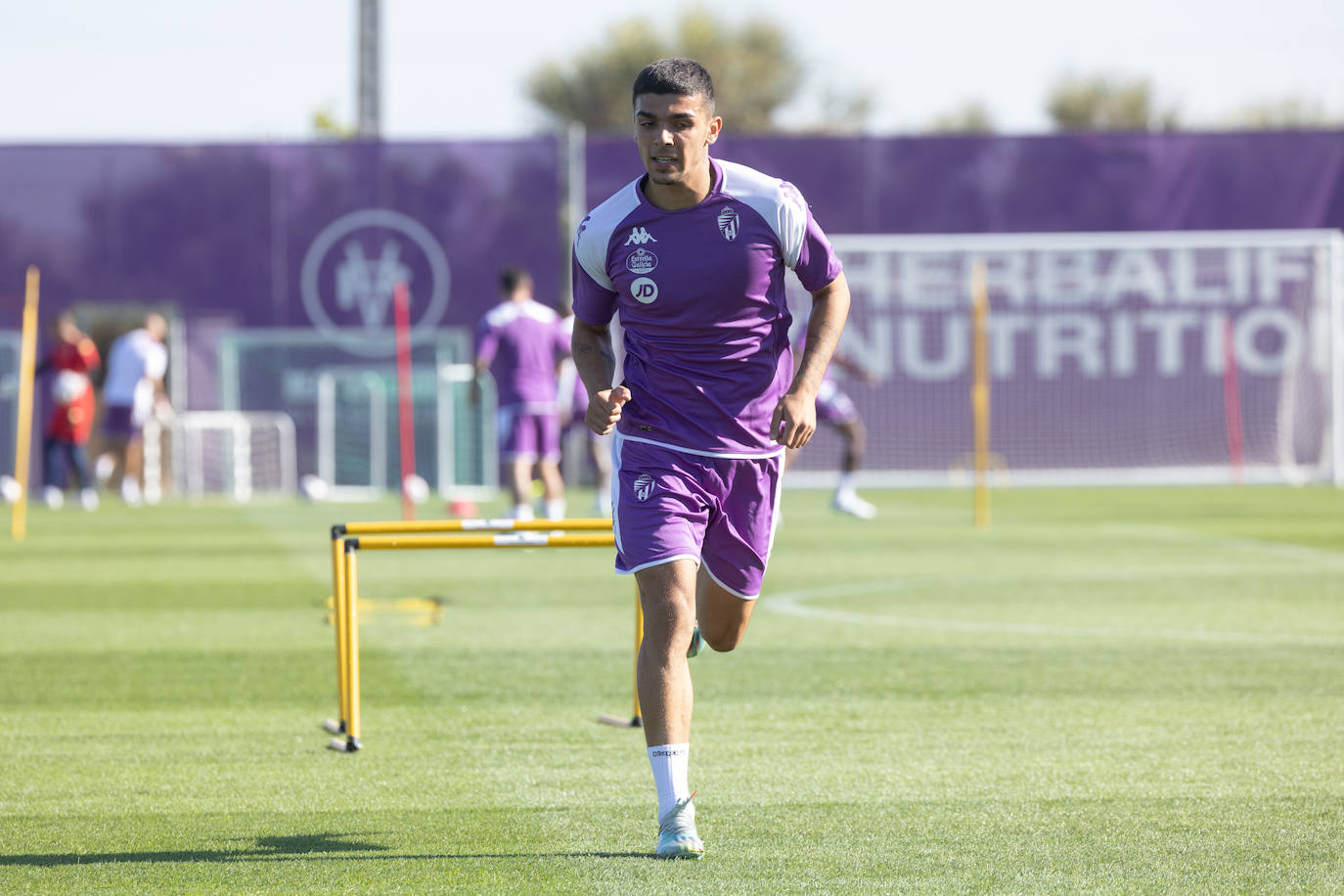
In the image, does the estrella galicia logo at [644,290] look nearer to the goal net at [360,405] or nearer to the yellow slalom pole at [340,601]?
the yellow slalom pole at [340,601]

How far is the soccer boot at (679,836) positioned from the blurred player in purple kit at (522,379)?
10214mm

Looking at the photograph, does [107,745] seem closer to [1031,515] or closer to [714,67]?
[1031,515]

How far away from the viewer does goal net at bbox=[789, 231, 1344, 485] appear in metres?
28.4

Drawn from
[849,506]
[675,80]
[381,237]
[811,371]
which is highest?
[675,80]

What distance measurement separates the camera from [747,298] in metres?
5.38

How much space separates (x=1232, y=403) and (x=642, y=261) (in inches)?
970

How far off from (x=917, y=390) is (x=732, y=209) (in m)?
23.3

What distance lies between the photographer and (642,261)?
5352 millimetres

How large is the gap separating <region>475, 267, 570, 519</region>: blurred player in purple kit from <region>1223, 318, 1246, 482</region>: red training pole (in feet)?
51.6

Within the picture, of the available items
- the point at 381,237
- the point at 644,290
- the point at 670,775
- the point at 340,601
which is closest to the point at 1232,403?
the point at 381,237

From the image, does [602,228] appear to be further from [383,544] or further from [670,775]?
[383,544]

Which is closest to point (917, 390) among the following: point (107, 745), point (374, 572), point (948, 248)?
point (948, 248)

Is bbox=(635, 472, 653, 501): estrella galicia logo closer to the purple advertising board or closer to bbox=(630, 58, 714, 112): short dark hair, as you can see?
bbox=(630, 58, 714, 112): short dark hair

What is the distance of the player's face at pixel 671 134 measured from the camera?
5211 mm
